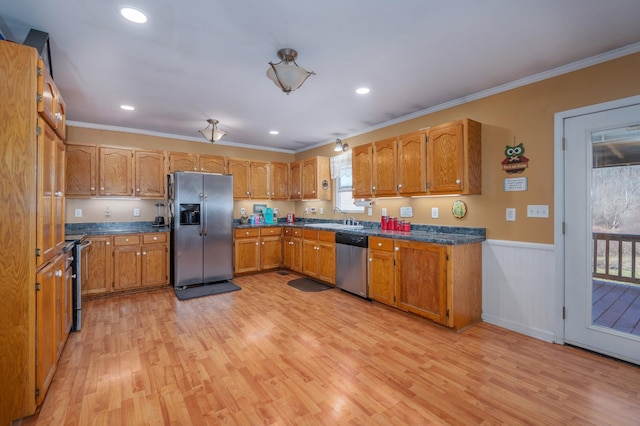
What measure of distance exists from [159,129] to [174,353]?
363 cm

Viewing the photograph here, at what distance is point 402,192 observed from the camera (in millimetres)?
3674

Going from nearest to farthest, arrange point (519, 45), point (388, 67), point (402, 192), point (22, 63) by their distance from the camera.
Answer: point (22, 63) → point (519, 45) → point (388, 67) → point (402, 192)

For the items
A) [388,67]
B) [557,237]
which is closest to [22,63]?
[388,67]

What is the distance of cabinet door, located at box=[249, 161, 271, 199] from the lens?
5.59 m

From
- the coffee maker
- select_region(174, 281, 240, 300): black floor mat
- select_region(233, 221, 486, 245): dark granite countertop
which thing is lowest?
select_region(174, 281, 240, 300): black floor mat

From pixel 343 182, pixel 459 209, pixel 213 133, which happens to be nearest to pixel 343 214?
pixel 343 182

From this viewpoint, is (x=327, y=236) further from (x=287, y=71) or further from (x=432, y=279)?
(x=287, y=71)

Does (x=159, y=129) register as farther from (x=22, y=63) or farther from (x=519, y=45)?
(x=519, y=45)

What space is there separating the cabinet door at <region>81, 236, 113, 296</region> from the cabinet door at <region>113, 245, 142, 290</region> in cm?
7

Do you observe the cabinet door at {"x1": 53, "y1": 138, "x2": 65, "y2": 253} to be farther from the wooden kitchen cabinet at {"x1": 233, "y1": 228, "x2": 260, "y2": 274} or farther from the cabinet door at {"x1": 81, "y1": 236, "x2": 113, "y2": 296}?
the wooden kitchen cabinet at {"x1": 233, "y1": 228, "x2": 260, "y2": 274}

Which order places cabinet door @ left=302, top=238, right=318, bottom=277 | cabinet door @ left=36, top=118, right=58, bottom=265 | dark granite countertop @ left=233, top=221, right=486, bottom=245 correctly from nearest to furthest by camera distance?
cabinet door @ left=36, top=118, right=58, bottom=265, dark granite countertop @ left=233, top=221, right=486, bottom=245, cabinet door @ left=302, top=238, right=318, bottom=277

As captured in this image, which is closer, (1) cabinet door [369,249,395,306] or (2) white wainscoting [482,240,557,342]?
(2) white wainscoting [482,240,557,342]

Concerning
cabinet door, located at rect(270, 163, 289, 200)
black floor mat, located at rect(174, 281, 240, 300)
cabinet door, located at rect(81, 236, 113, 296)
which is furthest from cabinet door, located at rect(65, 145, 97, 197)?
cabinet door, located at rect(270, 163, 289, 200)

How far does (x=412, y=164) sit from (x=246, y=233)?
10.0ft
